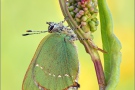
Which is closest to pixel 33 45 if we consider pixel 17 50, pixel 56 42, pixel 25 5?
pixel 17 50

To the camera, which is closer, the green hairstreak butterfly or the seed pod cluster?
the seed pod cluster

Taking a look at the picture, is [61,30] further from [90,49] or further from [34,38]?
[34,38]

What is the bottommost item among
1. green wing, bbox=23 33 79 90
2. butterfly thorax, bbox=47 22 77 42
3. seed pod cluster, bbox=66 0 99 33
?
green wing, bbox=23 33 79 90

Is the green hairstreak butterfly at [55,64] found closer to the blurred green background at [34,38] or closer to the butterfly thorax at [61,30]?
the butterfly thorax at [61,30]

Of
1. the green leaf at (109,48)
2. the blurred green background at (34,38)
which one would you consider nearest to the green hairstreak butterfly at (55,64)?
the green leaf at (109,48)

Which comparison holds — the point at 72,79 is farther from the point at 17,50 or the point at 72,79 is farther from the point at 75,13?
the point at 17,50

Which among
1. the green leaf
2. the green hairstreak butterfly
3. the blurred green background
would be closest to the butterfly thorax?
the green hairstreak butterfly

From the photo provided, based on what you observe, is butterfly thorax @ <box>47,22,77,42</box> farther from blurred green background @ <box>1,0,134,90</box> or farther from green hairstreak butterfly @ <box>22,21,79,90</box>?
blurred green background @ <box>1,0,134,90</box>
